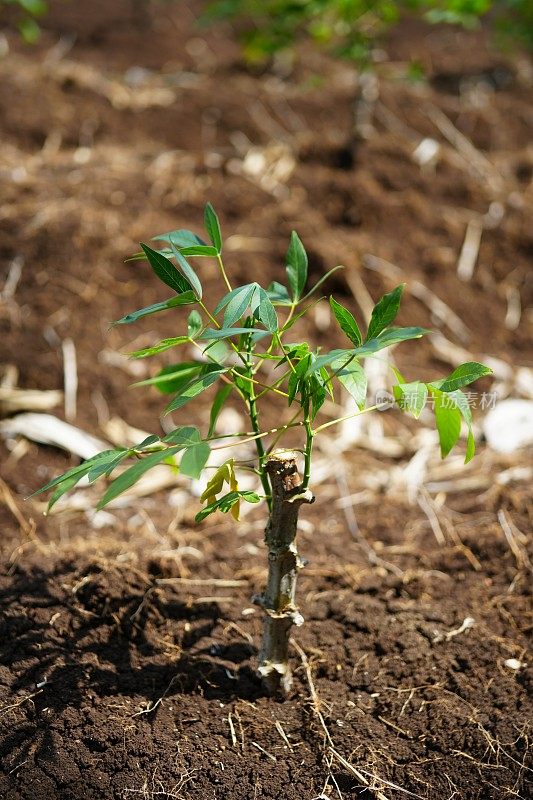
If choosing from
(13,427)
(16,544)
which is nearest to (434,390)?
(16,544)

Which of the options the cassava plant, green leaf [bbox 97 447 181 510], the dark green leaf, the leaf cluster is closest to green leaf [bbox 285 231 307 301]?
the cassava plant

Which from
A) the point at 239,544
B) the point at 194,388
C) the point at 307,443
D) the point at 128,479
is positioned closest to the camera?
the point at 128,479

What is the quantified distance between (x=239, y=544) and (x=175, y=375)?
34.5 inches

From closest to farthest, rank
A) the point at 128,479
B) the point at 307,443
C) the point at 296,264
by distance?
the point at 128,479, the point at 307,443, the point at 296,264

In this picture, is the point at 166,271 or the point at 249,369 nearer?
the point at 166,271

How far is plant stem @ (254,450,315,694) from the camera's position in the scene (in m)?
1.45

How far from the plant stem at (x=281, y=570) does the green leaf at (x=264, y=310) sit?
273mm

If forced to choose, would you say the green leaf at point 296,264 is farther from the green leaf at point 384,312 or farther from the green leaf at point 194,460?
the green leaf at point 194,460

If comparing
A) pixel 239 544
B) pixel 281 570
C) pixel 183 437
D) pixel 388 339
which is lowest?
pixel 239 544

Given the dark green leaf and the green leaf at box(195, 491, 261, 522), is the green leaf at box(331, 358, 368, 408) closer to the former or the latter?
the dark green leaf

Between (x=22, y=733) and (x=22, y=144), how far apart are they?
3.58 metres

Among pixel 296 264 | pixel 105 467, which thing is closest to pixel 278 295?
pixel 296 264

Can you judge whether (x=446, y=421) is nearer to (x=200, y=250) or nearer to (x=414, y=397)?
(x=414, y=397)

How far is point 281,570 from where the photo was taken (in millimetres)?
1550
